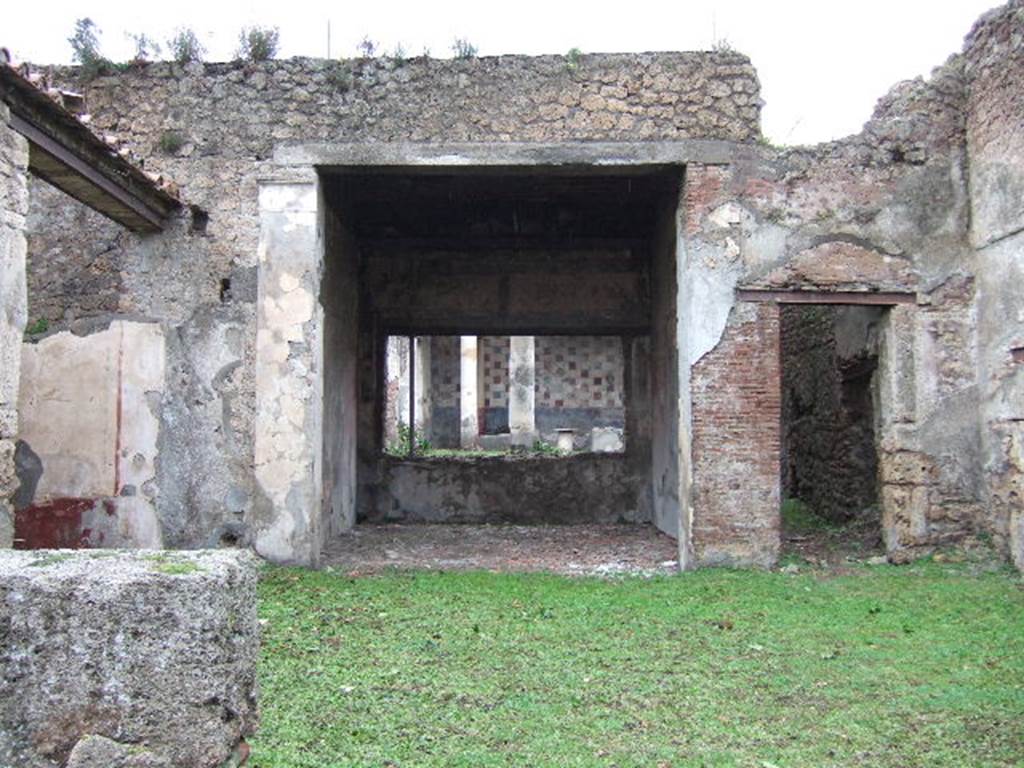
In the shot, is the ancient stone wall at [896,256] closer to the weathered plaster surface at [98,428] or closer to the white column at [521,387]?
the weathered plaster surface at [98,428]

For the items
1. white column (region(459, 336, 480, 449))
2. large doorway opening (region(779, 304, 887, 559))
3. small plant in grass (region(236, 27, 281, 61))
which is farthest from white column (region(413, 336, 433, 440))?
small plant in grass (region(236, 27, 281, 61))

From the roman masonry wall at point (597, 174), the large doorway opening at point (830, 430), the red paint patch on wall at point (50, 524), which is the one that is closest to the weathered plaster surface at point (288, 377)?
the roman masonry wall at point (597, 174)

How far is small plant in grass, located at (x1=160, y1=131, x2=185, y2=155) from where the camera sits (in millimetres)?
8539

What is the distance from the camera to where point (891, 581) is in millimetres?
7625

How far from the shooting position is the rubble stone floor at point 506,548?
8.71 metres

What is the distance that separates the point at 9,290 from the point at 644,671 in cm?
424

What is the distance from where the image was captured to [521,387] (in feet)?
78.9

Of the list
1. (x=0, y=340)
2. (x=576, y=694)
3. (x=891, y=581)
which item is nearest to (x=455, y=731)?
(x=576, y=694)

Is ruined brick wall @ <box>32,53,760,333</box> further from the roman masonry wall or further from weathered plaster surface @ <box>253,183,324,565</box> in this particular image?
weathered plaster surface @ <box>253,183,324,565</box>

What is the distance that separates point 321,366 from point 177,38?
3026 mm

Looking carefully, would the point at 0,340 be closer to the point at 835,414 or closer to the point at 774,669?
the point at 774,669

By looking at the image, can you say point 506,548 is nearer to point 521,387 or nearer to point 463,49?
point 463,49

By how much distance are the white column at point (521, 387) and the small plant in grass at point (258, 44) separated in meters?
15.5

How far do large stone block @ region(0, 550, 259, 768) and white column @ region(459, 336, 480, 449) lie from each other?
821 inches
